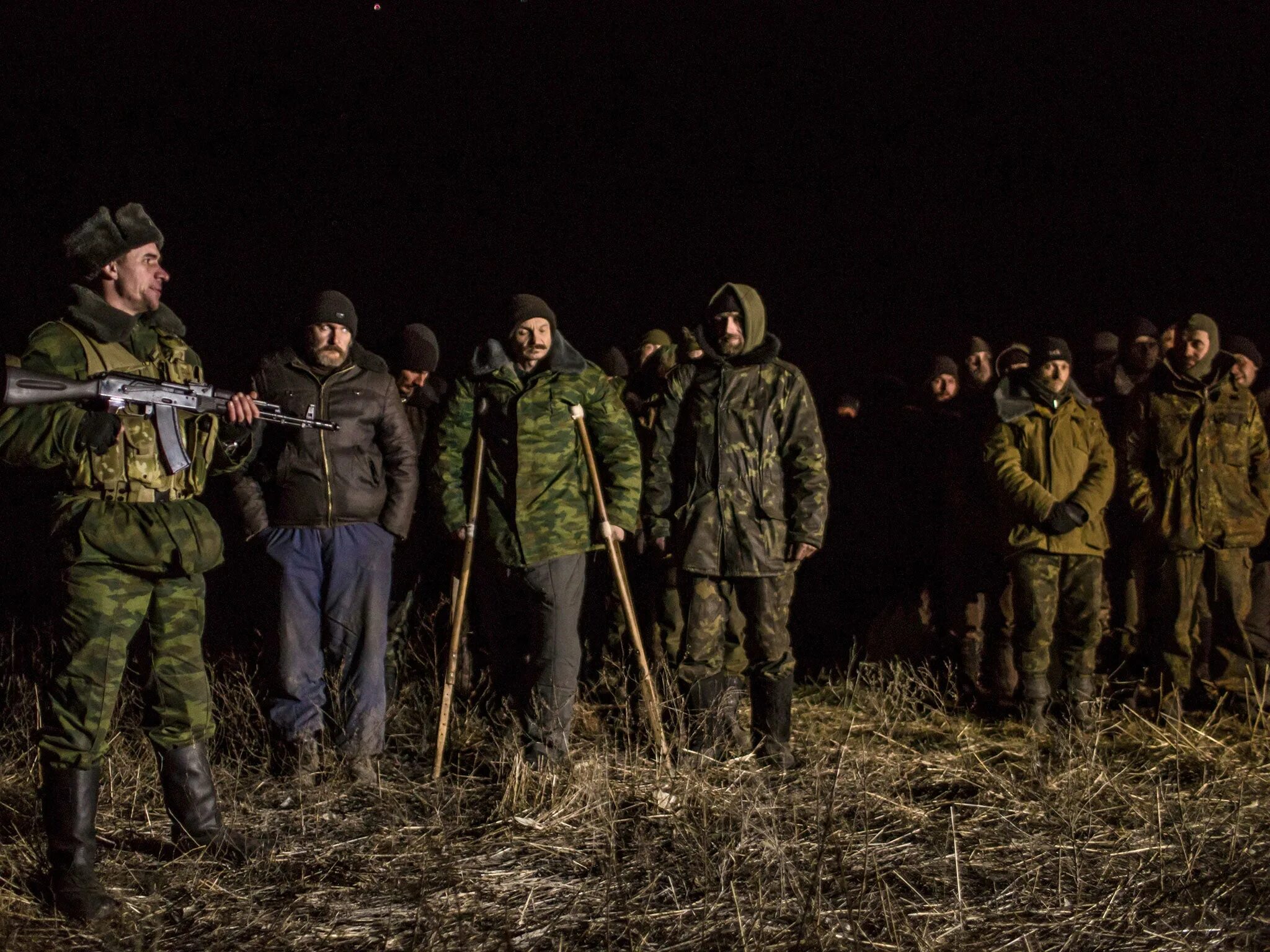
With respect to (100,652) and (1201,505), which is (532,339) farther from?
(1201,505)

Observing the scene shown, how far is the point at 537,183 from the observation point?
15.7 metres

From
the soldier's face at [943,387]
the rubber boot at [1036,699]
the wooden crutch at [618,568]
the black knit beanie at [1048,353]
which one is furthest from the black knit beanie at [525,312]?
the soldier's face at [943,387]

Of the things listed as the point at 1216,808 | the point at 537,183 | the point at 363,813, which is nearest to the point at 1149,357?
the point at 1216,808

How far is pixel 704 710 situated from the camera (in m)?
5.84

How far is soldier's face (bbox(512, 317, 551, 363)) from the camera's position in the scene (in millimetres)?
5875

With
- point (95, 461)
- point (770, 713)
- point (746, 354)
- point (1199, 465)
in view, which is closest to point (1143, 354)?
point (1199, 465)

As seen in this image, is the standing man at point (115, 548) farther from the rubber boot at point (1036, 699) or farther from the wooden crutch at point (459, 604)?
the rubber boot at point (1036, 699)

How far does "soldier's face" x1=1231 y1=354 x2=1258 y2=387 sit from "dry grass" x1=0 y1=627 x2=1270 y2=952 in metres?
2.75

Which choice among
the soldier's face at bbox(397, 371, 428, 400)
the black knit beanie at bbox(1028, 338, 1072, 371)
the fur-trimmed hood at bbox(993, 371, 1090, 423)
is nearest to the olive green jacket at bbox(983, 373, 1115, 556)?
the fur-trimmed hood at bbox(993, 371, 1090, 423)

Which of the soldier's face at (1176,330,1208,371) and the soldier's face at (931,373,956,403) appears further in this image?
the soldier's face at (931,373,956,403)

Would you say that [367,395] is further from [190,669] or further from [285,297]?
[285,297]

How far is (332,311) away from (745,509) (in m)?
2.29

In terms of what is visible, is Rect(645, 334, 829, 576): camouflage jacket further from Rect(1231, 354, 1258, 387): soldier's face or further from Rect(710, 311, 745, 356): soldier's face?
Rect(1231, 354, 1258, 387): soldier's face

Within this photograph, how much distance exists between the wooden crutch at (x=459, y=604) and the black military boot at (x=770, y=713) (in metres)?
1.48
